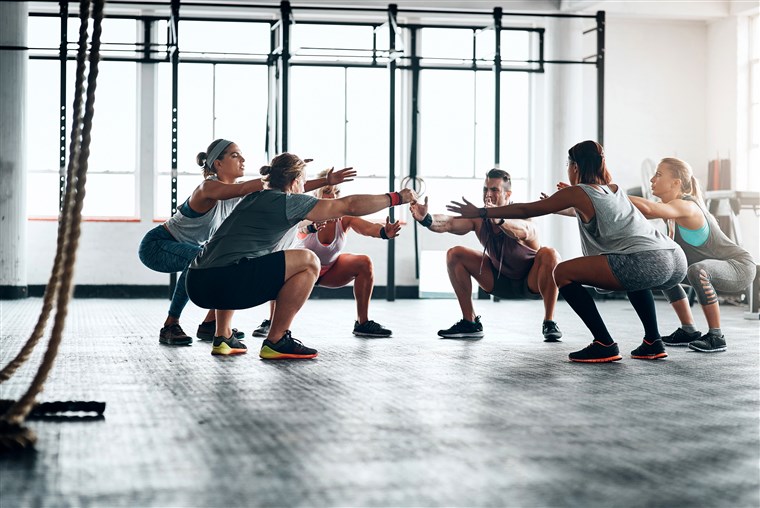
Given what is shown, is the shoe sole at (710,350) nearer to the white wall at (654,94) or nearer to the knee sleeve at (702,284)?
the knee sleeve at (702,284)

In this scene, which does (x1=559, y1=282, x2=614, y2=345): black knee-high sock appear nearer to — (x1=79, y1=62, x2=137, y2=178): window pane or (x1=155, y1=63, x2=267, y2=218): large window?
(x1=155, y1=63, x2=267, y2=218): large window

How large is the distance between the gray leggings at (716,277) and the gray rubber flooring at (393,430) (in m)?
0.33

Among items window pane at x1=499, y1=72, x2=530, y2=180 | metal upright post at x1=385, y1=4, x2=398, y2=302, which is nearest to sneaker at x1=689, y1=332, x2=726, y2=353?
metal upright post at x1=385, y1=4, x2=398, y2=302

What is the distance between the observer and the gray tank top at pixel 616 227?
3.84 metres

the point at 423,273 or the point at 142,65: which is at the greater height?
the point at 142,65

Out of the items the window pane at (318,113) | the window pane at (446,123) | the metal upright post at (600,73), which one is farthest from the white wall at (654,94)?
the window pane at (318,113)

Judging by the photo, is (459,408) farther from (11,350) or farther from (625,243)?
(11,350)

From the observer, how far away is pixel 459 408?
2.71 metres

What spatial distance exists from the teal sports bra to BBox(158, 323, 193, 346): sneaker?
2493 millimetres

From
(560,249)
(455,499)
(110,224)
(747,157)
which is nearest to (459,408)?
(455,499)

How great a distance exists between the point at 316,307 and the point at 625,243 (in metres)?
4.23

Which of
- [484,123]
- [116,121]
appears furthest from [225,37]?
[484,123]

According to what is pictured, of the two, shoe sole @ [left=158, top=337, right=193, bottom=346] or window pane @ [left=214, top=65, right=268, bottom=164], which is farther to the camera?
window pane @ [left=214, top=65, right=268, bottom=164]

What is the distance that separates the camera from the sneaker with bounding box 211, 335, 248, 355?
4.01 metres
